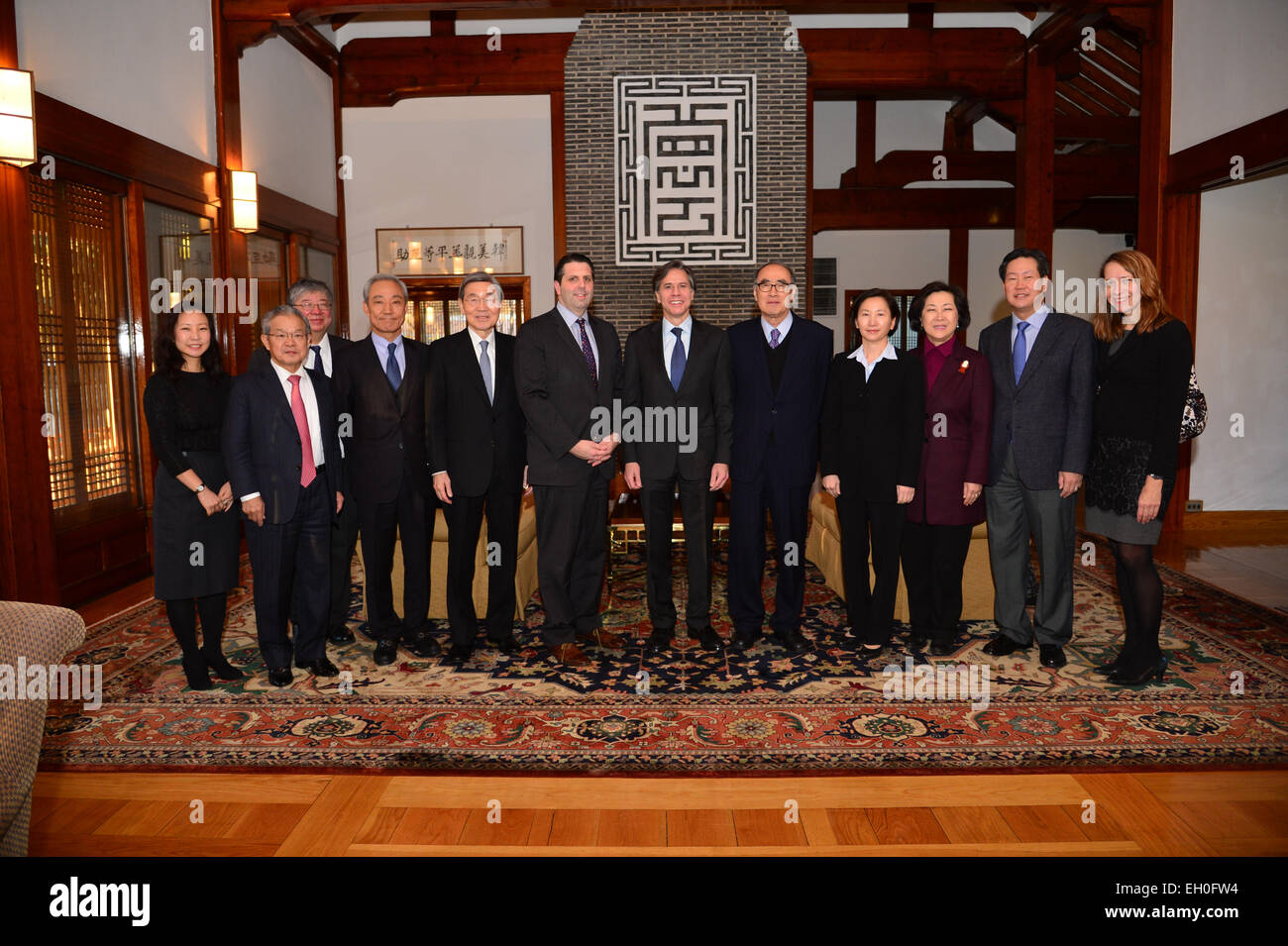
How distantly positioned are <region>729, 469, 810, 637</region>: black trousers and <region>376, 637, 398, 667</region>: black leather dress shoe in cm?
146

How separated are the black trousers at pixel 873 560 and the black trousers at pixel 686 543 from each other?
572 millimetres

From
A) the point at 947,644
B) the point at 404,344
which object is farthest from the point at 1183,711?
the point at 404,344

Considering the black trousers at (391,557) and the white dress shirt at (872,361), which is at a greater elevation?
the white dress shirt at (872,361)

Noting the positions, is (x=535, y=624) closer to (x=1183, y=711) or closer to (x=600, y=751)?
(x=600, y=751)

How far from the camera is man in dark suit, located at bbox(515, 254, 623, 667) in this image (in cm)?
350

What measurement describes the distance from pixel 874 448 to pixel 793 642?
91cm

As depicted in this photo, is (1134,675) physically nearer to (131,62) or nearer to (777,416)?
(777,416)

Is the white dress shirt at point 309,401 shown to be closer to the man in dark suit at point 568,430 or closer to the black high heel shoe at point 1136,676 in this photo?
the man in dark suit at point 568,430

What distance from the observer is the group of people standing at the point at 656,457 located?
323 centimetres

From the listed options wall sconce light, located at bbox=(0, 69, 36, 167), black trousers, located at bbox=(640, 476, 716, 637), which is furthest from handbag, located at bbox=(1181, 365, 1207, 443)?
wall sconce light, located at bbox=(0, 69, 36, 167)

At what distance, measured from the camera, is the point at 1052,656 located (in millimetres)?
3521

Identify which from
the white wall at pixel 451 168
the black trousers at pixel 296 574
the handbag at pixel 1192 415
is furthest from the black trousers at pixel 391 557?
the white wall at pixel 451 168

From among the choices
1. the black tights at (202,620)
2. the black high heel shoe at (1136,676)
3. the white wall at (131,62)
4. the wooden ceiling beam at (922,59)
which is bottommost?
the black high heel shoe at (1136,676)

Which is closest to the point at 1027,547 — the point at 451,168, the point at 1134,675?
the point at 1134,675
